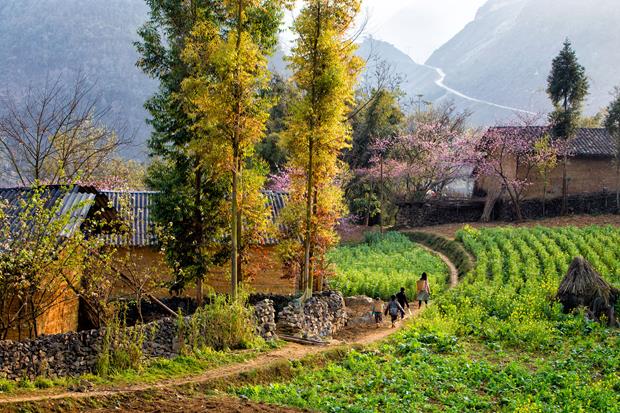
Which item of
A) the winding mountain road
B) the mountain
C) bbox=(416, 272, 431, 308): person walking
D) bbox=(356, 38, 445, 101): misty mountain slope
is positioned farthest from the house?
bbox=(356, 38, 445, 101): misty mountain slope


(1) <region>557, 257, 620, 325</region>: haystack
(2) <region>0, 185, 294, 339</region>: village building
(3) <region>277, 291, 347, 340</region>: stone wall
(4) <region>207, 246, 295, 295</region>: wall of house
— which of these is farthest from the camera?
(4) <region>207, 246, 295, 295</region>: wall of house

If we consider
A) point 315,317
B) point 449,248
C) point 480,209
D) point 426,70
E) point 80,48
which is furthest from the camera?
point 426,70

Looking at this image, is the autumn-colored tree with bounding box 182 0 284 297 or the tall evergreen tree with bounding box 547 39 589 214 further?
the tall evergreen tree with bounding box 547 39 589 214

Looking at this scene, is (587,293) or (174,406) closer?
(174,406)

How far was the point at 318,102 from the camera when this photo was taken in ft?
68.6

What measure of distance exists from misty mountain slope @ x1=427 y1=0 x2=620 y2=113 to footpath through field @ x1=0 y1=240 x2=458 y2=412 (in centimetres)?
10879

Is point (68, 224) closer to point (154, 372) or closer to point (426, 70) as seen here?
point (154, 372)

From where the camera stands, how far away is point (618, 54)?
13400 cm

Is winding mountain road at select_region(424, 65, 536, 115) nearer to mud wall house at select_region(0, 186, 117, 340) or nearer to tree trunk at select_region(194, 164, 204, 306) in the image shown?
tree trunk at select_region(194, 164, 204, 306)

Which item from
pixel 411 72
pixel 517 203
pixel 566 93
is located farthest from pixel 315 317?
pixel 411 72

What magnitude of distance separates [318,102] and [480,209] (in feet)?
98.1

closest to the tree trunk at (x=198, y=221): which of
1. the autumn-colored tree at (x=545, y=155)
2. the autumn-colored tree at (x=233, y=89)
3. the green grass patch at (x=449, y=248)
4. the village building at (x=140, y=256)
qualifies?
the village building at (x=140, y=256)

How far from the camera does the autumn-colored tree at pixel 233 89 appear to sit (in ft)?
60.2

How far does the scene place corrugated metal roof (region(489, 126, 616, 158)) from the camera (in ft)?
143
